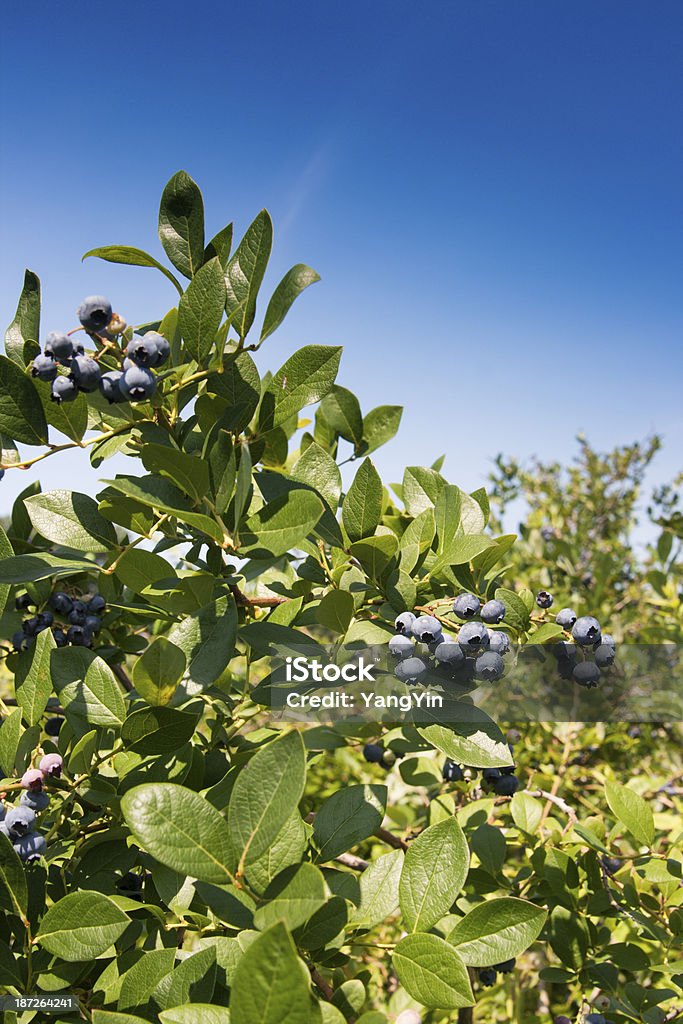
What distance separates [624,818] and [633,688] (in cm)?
218

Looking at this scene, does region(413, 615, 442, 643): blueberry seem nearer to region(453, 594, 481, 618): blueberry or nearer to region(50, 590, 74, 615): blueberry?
region(453, 594, 481, 618): blueberry

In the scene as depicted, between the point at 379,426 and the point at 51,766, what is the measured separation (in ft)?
2.97

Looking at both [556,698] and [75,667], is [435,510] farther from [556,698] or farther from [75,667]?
[556,698]

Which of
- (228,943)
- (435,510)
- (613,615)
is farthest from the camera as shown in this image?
(613,615)

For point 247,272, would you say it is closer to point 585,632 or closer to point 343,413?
point 343,413

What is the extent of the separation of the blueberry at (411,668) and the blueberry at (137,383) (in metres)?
0.54

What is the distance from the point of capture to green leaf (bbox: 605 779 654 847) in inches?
49.7

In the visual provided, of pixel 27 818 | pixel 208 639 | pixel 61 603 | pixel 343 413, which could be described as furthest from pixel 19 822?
pixel 343 413

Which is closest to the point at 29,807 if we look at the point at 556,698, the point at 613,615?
the point at 556,698

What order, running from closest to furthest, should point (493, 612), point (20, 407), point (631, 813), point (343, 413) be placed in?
point (20, 407)
point (493, 612)
point (631, 813)
point (343, 413)

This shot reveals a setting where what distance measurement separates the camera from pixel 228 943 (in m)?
0.83

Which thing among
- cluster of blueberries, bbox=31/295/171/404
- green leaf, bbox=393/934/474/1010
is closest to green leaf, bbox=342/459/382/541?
cluster of blueberries, bbox=31/295/171/404

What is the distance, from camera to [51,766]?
41.4 inches

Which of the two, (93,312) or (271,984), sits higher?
(93,312)
